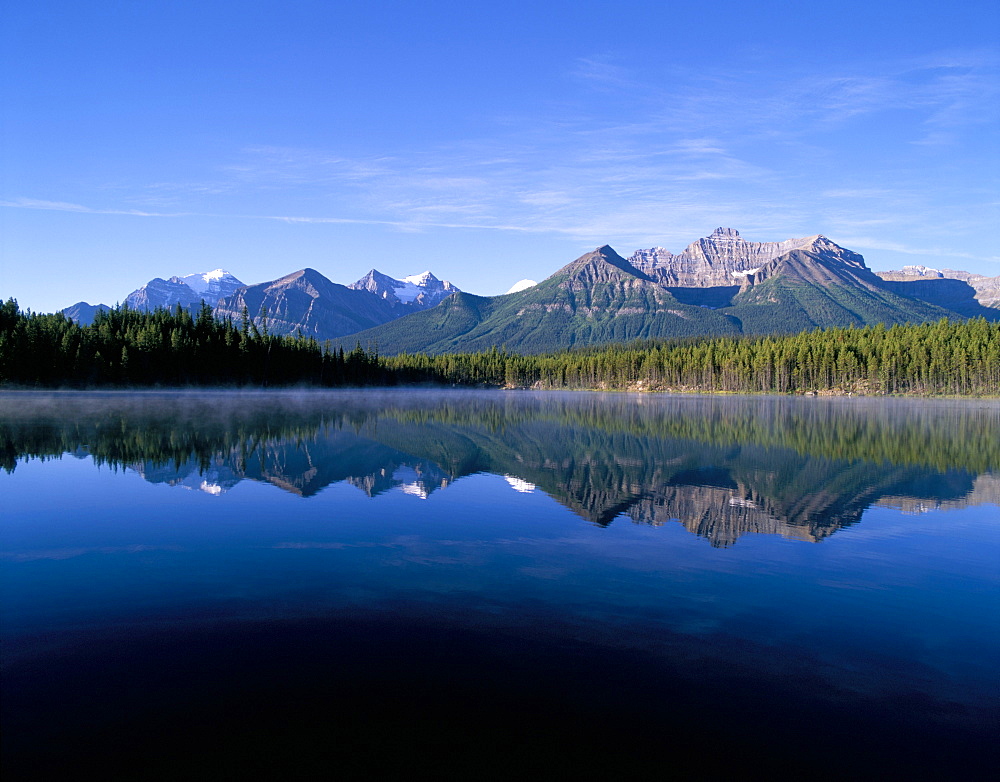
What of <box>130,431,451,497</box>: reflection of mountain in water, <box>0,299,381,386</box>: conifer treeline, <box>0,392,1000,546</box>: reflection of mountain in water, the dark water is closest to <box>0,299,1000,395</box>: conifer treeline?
<box>0,299,381,386</box>: conifer treeline

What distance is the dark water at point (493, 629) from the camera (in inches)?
275

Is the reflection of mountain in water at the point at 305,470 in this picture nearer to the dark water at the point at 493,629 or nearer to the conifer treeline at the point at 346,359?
the dark water at the point at 493,629

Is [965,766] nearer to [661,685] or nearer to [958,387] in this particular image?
[661,685]

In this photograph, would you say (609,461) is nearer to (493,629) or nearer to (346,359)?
(493,629)

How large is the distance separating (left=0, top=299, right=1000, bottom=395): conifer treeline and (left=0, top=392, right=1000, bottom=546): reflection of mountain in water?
67.0 meters

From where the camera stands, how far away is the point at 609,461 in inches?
1168

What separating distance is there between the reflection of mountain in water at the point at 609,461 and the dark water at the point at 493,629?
33cm

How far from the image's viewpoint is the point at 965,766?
22.6 ft

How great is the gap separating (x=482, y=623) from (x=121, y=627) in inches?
213

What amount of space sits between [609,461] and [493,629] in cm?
2032

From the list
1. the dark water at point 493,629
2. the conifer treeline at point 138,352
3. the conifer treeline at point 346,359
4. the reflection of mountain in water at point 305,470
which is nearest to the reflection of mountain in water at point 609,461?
the reflection of mountain in water at point 305,470

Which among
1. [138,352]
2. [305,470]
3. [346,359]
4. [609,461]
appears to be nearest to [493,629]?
[305,470]

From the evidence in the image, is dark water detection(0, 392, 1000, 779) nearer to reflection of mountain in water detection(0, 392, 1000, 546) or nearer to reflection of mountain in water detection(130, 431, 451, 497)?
reflection of mountain in water detection(0, 392, 1000, 546)

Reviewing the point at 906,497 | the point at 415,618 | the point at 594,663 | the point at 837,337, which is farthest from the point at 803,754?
the point at 837,337
